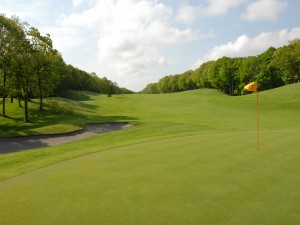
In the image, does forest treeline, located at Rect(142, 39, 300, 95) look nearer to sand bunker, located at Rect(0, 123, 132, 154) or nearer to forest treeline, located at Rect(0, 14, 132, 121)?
forest treeline, located at Rect(0, 14, 132, 121)

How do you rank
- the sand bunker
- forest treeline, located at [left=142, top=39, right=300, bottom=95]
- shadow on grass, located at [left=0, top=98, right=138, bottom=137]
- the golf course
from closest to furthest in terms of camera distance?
the golf course, the sand bunker, shadow on grass, located at [left=0, top=98, right=138, bottom=137], forest treeline, located at [left=142, top=39, right=300, bottom=95]

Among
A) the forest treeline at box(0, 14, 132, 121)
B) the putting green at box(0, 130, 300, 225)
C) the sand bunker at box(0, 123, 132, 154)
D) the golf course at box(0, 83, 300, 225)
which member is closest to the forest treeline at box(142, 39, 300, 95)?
the forest treeline at box(0, 14, 132, 121)

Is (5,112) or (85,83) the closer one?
(5,112)

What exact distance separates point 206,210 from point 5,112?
37.4m

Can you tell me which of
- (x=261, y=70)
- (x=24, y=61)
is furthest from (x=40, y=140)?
(x=261, y=70)

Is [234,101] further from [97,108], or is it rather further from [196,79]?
[196,79]

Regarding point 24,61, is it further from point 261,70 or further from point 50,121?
point 261,70

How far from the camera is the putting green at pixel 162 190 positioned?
18.9ft

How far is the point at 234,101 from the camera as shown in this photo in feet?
174

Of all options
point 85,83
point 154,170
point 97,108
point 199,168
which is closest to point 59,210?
point 154,170

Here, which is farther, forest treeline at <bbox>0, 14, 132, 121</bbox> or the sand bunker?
forest treeline at <bbox>0, 14, 132, 121</bbox>

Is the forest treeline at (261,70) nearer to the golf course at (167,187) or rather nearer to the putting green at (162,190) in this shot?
the golf course at (167,187)

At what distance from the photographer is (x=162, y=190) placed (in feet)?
23.8

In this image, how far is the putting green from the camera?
18.9 feet
